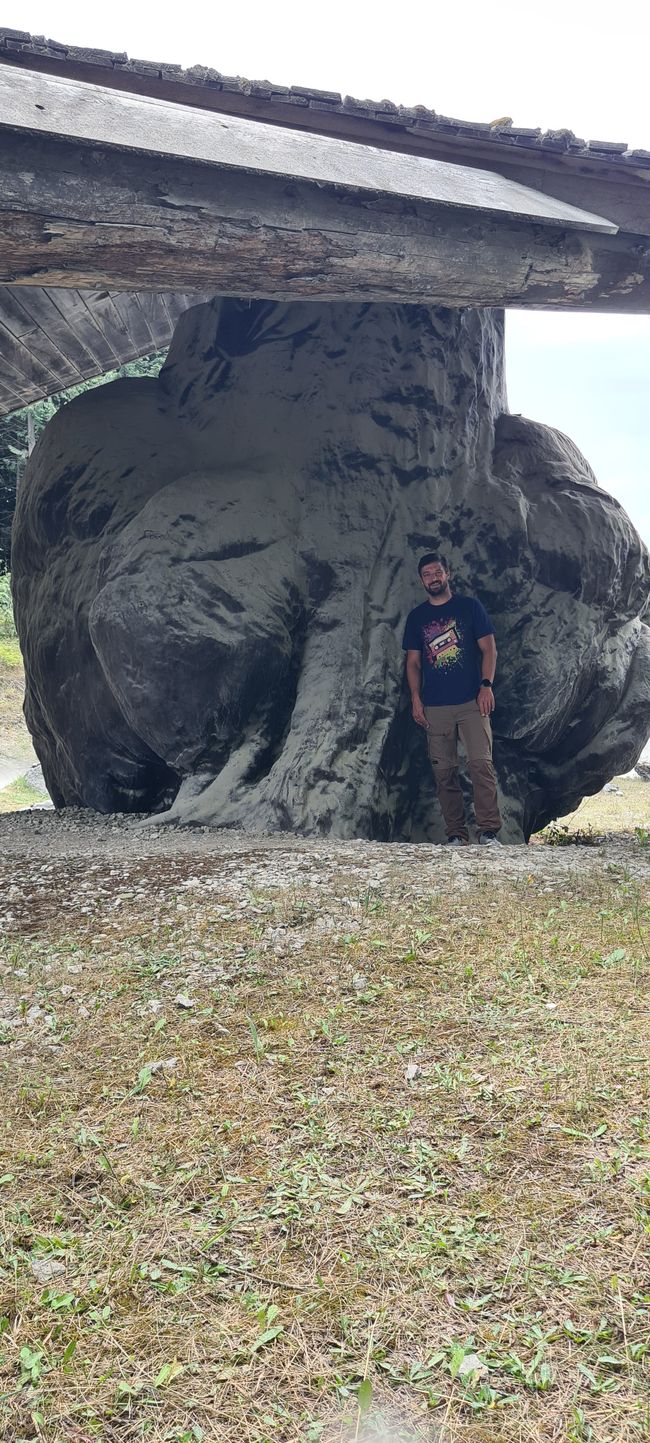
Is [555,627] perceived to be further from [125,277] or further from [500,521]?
[125,277]

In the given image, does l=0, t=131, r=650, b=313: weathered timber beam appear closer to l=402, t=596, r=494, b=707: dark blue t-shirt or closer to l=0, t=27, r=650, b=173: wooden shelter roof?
l=0, t=27, r=650, b=173: wooden shelter roof

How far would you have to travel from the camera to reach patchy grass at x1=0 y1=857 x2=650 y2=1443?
217 centimetres

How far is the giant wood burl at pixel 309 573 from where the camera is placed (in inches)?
311

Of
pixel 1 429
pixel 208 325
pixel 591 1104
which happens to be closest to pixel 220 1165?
pixel 591 1104

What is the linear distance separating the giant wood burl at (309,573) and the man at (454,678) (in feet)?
1.36

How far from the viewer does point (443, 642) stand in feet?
26.1

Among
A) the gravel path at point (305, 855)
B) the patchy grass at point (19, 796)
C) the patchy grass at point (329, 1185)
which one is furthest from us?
the patchy grass at point (19, 796)

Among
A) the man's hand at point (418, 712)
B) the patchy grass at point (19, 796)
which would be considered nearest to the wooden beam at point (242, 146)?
the man's hand at point (418, 712)

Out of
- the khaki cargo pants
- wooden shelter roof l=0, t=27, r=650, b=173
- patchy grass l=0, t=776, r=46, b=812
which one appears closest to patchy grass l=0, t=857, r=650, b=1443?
the khaki cargo pants

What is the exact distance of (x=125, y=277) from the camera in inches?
237

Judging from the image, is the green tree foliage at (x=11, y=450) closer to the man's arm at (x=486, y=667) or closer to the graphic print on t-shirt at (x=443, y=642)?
the graphic print on t-shirt at (x=443, y=642)

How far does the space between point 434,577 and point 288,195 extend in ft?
10.2

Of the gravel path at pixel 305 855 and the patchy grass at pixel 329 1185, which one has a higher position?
the patchy grass at pixel 329 1185

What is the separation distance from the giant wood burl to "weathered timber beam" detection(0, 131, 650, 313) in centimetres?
207
